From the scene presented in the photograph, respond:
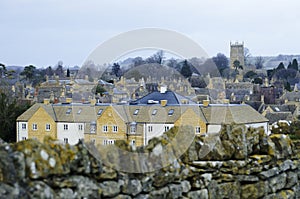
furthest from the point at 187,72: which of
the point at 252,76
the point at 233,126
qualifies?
the point at 252,76

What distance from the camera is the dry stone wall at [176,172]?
403cm

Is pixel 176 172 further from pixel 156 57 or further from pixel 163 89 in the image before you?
pixel 163 89

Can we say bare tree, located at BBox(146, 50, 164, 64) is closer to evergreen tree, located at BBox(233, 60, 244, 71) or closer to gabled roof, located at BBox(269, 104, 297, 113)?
gabled roof, located at BBox(269, 104, 297, 113)

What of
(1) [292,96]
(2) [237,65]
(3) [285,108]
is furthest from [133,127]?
(2) [237,65]

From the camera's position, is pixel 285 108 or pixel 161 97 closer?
pixel 161 97

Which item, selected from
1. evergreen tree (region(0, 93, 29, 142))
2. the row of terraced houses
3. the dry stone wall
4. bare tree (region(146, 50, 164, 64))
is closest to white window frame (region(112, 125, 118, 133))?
the row of terraced houses

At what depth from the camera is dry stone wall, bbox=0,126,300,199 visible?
13.2 feet

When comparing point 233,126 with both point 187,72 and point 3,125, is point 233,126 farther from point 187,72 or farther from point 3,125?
point 3,125

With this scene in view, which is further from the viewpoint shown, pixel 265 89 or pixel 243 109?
→ pixel 265 89

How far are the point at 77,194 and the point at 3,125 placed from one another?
27.9 metres

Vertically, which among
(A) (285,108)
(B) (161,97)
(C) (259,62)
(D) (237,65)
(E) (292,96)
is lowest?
(A) (285,108)

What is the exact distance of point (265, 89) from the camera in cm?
8038

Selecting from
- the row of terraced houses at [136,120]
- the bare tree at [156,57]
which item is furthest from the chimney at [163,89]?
the bare tree at [156,57]

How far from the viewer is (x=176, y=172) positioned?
522 centimetres
